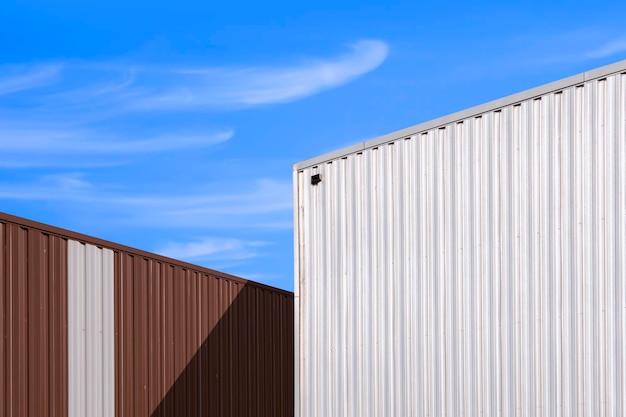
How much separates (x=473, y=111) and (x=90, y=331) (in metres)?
7.62

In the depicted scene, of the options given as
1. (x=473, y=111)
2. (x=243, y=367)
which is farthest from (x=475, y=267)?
(x=243, y=367)

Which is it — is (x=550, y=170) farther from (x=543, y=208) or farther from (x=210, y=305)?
(x=210, y=305)

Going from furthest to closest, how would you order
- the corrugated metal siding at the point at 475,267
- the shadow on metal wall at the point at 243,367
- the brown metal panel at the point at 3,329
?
the shadow on metal wall at the point at 243,367
the brown metal panel at the point at 3,329
the corrugated metal siding at the point at 475,267

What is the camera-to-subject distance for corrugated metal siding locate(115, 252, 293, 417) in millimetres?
17531

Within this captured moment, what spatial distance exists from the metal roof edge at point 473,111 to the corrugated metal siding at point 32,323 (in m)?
4.12

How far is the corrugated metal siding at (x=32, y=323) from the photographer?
14.0 m

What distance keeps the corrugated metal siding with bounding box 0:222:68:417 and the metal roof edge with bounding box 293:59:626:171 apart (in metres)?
4.12

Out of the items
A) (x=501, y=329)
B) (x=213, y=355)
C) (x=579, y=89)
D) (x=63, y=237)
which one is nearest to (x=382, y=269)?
(x=501, y=329)

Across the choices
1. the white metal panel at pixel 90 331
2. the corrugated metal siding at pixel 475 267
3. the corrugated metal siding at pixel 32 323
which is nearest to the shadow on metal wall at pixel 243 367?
the white metal panel at pixel 90 331

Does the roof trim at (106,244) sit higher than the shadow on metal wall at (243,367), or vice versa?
the roof trim at (106,244)

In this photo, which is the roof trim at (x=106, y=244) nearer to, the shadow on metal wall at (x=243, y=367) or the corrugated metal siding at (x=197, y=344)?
the corrugated metal siding at (x=197, y=344)

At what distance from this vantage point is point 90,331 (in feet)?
53.3

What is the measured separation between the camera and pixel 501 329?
1180 centimetres

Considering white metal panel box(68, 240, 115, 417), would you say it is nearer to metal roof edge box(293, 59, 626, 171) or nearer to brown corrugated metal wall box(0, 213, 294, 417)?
brown corrugated metal wall box(0, 213, 294, 417)
